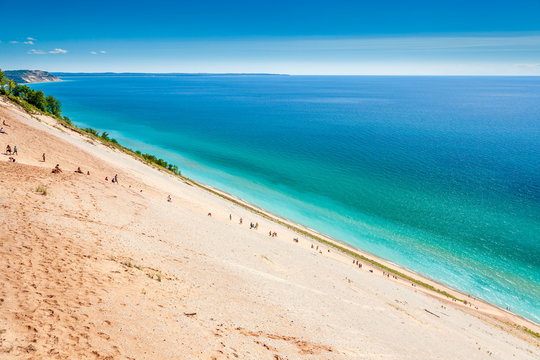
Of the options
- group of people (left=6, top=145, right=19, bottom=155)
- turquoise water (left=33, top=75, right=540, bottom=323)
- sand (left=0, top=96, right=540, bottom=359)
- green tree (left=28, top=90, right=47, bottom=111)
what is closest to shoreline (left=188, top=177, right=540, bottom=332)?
sand (left=0, top=96, right=540, bottom=359)

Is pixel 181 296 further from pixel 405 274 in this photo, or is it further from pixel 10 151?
pixel 10 151

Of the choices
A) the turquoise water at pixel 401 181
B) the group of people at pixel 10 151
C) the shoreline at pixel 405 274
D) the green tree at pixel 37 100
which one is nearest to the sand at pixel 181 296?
the shoreline at pixel 405 274

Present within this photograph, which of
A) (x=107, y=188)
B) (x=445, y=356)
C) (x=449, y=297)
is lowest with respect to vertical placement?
(x=449, y=297)

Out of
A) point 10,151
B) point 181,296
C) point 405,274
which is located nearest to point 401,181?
point 405,274

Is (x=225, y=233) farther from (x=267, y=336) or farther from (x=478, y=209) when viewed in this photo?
(x=478, y=209)

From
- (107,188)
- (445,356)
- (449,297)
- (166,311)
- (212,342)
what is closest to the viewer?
(212,342)

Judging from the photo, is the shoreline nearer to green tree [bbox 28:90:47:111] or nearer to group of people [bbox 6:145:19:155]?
group of people [bbox 6:145:19:155]

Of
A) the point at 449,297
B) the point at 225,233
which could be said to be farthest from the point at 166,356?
the point at 449,297

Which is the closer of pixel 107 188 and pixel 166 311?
pixel 166 311

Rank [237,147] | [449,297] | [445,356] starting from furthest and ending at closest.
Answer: [237,147], [449,297], [445,356]
